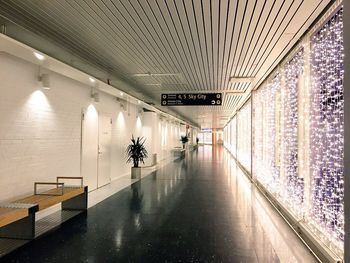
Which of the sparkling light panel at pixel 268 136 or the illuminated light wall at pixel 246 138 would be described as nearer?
the sparkling light panel at pixel 268 136

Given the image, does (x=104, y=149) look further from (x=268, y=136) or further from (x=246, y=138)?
(x=246, y=138)

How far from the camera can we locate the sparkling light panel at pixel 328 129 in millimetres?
2570

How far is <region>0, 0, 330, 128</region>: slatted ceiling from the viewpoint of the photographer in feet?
10.5

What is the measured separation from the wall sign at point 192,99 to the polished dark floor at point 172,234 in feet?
10.6

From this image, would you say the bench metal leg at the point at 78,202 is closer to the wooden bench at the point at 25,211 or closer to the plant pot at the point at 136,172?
the wooden bench at the point at 25,211

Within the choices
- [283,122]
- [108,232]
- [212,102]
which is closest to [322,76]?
[283,122]

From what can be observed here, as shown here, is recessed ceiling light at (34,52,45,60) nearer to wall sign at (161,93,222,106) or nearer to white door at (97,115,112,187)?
white door at (97,115,112,187)

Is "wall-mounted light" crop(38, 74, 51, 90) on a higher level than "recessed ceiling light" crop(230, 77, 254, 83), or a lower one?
lower

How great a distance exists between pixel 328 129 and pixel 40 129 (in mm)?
4263

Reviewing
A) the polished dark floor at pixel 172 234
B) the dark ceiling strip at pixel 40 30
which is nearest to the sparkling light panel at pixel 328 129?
the polished dark floor at pixel 172 234

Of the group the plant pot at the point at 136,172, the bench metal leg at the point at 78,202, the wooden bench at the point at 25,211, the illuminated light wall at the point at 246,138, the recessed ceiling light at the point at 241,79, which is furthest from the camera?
the illuminated light wall at the point at 246,138

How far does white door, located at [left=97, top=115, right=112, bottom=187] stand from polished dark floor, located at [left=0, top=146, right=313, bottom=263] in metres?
1.51

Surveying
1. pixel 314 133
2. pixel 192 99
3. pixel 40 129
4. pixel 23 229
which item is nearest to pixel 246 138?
pixel 192 99

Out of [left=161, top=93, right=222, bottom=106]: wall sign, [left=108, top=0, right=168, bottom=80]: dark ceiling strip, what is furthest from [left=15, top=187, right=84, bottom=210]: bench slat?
[left=161, top=93, right=222, bottom=106]: wall sign
